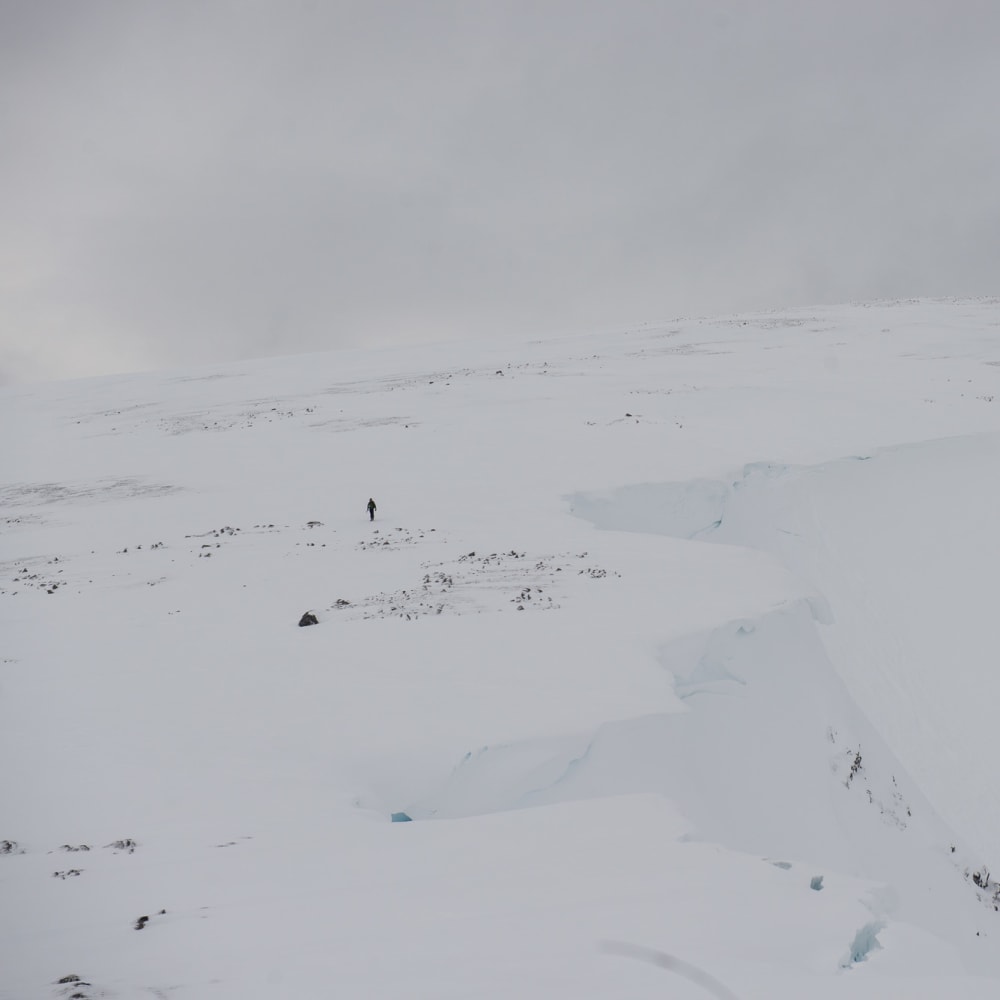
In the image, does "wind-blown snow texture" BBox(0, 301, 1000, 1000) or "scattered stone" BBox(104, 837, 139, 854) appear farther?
"scattered stone" BBox(104, 837, 139, 854)

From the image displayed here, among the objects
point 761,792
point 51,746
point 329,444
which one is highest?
point 329,444

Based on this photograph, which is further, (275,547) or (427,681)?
(275,547)

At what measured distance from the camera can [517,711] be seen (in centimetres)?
1043

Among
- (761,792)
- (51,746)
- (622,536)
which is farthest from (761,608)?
(51,746)

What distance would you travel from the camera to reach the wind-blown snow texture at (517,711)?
641 cm

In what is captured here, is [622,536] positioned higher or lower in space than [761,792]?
higher

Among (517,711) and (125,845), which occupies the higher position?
(125,845)

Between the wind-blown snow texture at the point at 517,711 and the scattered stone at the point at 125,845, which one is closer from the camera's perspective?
the wind-blown snow texture at the point at 517,711

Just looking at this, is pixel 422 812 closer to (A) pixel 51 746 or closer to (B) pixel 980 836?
(A) pixel 51 746

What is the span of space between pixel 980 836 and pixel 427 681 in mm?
11161

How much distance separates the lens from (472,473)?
25.4 m

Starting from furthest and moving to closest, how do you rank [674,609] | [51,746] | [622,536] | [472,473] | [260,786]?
[472,473], [622,536], [674,609], [51,746], [260,786]

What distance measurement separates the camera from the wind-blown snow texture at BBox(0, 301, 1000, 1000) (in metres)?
6.41

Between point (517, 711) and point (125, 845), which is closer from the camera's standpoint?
point (125, 845)
